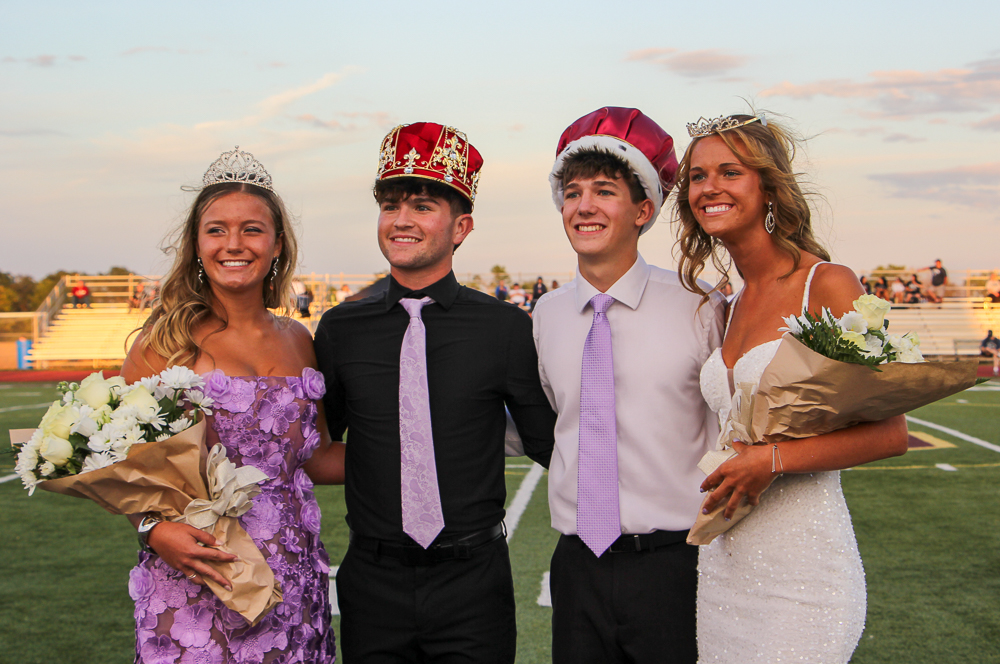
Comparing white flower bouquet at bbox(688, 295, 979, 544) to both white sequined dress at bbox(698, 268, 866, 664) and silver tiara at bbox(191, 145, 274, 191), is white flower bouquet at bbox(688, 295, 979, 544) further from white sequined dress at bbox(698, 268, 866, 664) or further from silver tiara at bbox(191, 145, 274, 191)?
silver tiara at bbox(191, 145, 274, 191)

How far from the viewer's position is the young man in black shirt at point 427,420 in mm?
2283

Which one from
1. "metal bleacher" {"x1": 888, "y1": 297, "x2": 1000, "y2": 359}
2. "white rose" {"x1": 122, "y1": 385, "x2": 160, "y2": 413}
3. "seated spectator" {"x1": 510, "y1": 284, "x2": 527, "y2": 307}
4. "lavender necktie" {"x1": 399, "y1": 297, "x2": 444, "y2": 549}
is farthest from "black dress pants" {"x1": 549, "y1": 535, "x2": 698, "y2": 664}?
"seated spectator" {"x1": 510, "y1": 284, "x2": 527, "y2": 307}

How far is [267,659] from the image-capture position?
2248 millimetres

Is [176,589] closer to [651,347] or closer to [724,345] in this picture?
[651,347]

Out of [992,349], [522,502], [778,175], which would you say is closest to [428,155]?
[778,175]

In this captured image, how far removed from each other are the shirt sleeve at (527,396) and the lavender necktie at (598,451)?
235 millimetres

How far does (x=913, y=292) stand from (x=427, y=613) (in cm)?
2796

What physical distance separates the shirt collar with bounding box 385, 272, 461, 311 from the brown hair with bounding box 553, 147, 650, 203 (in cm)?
53

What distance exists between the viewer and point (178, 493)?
6.52ft

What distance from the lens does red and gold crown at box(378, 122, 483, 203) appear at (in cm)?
255

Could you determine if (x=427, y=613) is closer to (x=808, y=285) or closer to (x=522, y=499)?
(x=808, y=285)

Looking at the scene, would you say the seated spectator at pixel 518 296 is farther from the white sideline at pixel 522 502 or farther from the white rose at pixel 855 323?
the white rose at pixel 855 323

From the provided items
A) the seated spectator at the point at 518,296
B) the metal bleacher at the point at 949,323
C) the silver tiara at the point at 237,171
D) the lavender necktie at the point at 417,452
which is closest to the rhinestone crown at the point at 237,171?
the silver tiara at the point at 237,171

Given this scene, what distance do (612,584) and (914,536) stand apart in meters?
4.08
